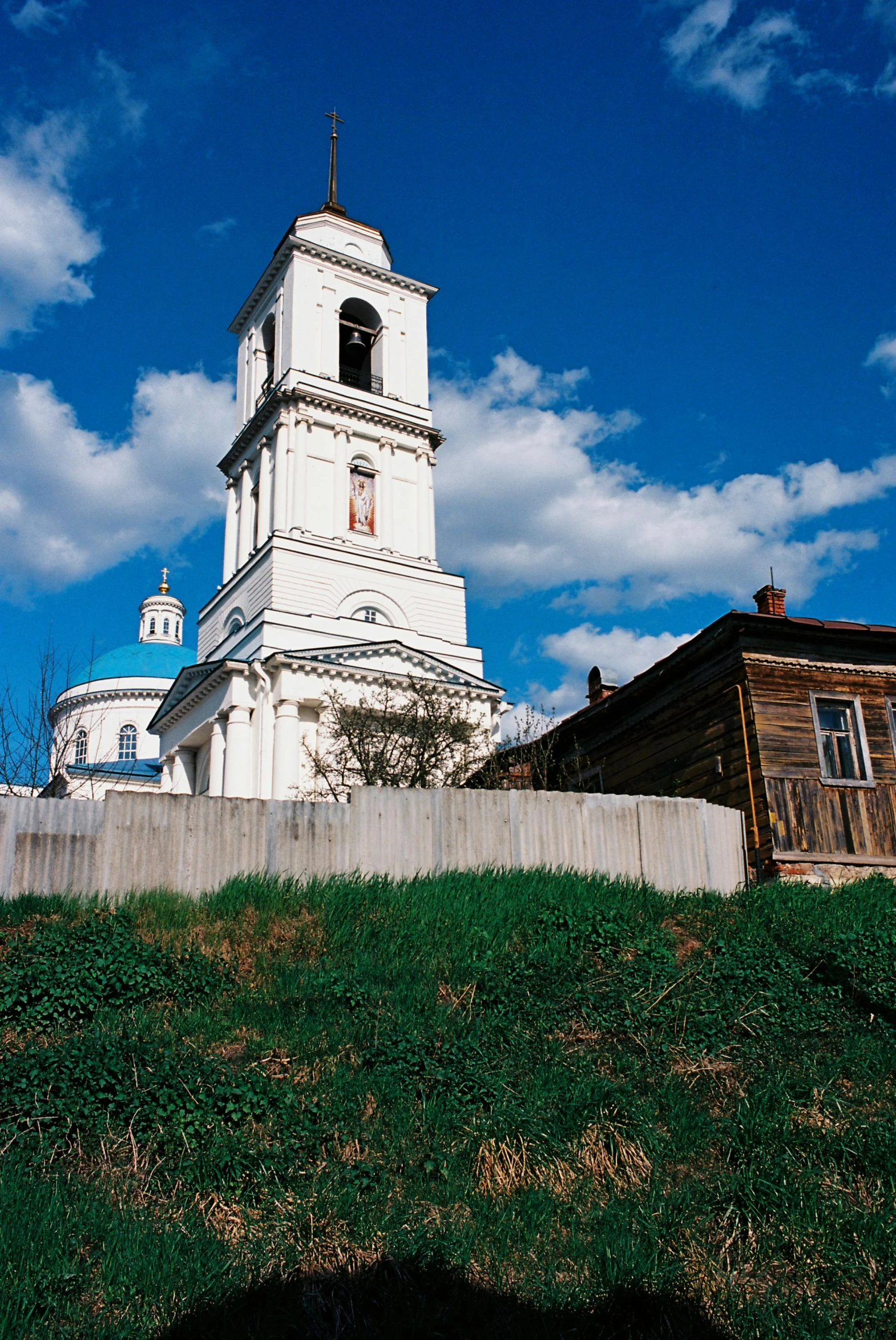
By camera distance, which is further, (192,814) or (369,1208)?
(192,814)

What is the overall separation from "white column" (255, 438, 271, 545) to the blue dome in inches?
672

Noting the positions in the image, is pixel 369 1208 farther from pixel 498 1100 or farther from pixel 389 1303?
pixel 498 1100

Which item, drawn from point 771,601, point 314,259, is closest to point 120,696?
point 314,259

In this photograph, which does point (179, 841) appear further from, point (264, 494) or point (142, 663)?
point (142, 663)

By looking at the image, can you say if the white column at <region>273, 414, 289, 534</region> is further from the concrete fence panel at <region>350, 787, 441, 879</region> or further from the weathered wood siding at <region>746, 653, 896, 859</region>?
the concrete fence panel at <region>350, 787, 441, 879</region>

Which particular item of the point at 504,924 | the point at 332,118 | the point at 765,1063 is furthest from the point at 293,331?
→ the point at 765,1063

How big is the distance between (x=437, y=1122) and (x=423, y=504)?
3253 centimetres

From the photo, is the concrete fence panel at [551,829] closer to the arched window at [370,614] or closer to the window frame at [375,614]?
the window frame at [375,614]

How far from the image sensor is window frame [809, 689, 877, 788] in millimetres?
16500

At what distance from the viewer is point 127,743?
53.3 m

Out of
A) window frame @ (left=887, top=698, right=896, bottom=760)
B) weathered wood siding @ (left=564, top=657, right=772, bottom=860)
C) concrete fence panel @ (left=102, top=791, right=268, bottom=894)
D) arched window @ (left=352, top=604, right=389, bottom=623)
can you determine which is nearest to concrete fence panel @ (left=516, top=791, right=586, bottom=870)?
weathered wood siding @ (left=564, top=657, right=772, bottom=860)

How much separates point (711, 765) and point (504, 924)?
6.35 metres

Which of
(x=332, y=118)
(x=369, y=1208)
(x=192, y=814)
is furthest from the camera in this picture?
(x=332, y=118)

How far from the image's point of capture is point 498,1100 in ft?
27.7
